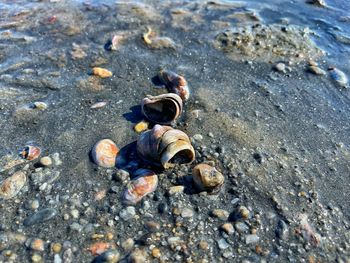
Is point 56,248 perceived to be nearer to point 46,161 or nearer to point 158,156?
point 46,161

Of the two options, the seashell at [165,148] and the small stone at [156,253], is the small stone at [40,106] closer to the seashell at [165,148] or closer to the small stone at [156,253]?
Answer: the seashell at [165,148]

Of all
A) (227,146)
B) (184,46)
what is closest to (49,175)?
(227,146)

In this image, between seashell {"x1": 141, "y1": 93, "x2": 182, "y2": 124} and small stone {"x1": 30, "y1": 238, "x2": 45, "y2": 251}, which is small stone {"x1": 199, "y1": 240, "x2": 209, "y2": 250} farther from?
seashell {"x1": 141, "y1": 93, "x2": 182, "y2": 124}

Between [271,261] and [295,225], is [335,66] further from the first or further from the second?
[271,261]

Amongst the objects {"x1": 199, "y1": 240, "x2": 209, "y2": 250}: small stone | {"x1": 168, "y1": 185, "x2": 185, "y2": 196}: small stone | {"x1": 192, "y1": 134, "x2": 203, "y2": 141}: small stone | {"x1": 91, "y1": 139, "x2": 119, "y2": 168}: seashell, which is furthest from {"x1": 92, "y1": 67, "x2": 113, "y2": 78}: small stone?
{"x1": 199, "y1": 240, "x2": 209, "y2": 250}: small stone

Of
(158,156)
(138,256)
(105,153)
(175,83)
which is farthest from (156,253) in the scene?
(175,83)

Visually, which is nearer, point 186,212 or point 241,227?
point 241,227
